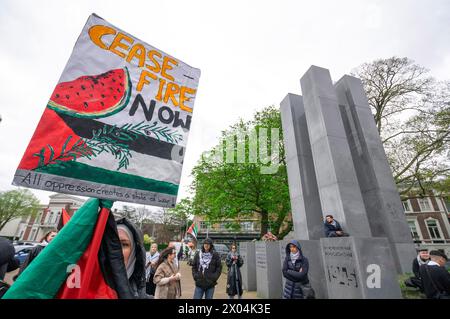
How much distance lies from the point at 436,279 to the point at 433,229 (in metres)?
40.4

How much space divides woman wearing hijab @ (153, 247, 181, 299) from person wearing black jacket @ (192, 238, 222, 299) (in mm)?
673

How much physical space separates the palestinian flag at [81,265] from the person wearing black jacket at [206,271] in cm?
444

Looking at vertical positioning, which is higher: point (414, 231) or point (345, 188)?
point (414, 231)

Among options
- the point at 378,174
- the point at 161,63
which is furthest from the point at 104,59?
Result: the point at 378,174

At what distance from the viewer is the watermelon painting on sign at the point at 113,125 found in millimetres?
1316

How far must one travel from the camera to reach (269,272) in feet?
26.9

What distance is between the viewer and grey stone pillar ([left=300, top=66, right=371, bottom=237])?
7.59 metres

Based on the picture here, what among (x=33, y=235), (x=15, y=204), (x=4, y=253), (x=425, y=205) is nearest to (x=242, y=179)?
(x=4, y=253)

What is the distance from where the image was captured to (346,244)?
5.16m

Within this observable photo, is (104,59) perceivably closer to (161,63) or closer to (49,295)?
(161,63)

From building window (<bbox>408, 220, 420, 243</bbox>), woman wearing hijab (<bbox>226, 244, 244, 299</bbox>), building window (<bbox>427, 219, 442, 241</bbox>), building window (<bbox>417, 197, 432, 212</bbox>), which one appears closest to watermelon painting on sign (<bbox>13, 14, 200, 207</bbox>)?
woman wearing hijab (<bbox>226, 244, 244, 299</bbox>)

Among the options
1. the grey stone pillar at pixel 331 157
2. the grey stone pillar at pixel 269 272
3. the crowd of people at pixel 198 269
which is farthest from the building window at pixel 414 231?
the crowd of people at pixel 198 269

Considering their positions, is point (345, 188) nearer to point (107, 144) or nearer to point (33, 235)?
point (107, 144)

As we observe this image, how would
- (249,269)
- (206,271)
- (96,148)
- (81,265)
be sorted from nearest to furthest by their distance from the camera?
(81,265)
(96,148)
(206,271)
(249,269)
